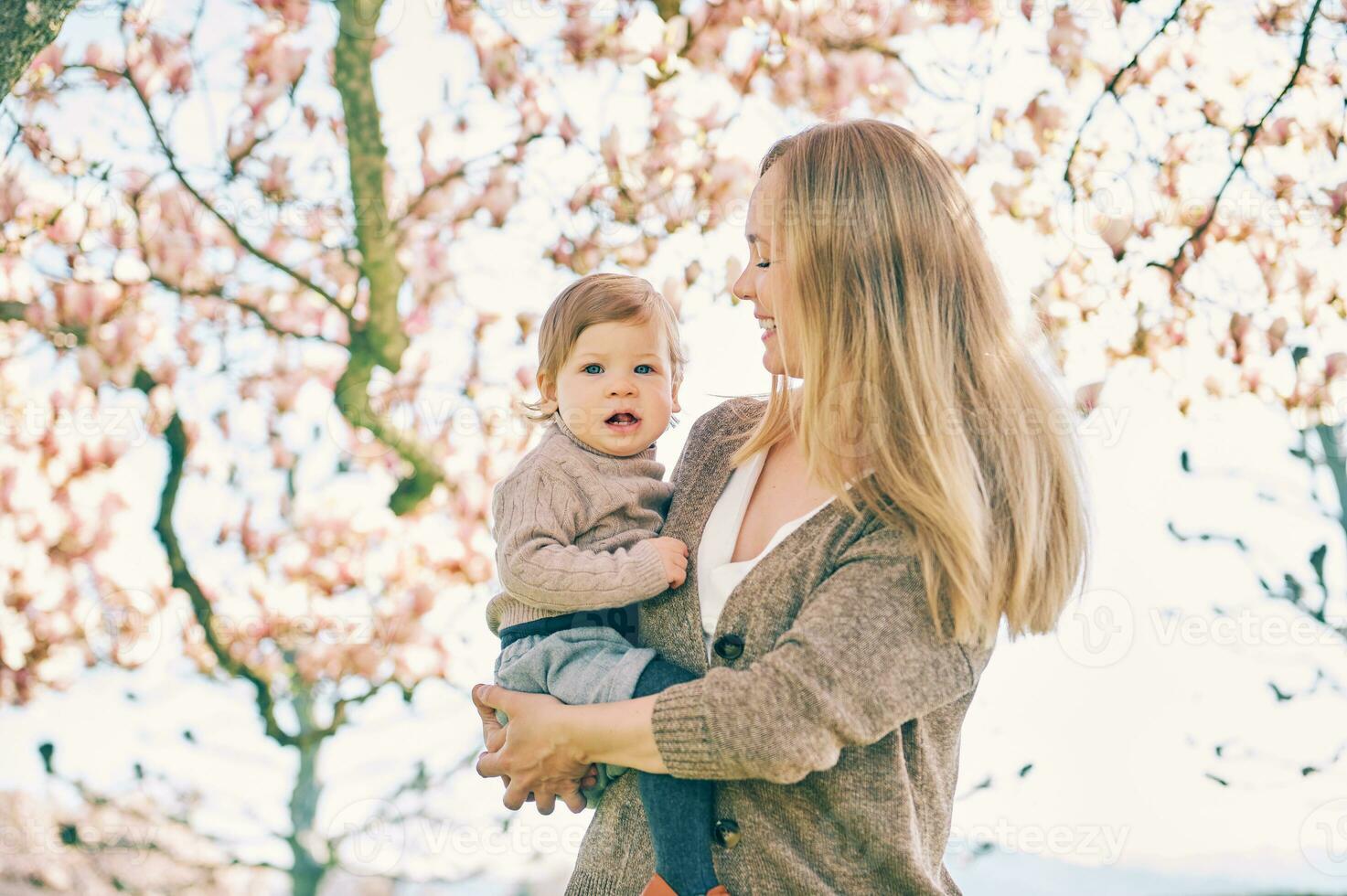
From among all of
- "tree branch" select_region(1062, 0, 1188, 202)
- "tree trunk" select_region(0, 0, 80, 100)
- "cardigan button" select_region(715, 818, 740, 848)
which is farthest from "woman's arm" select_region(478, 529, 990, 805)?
"tree branch" select_region(1062, 0, 1188, 202)

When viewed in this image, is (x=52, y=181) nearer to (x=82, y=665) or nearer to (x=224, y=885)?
(x=82, y=665)

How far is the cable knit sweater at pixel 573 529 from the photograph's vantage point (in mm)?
1444

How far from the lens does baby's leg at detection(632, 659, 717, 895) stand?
132cm

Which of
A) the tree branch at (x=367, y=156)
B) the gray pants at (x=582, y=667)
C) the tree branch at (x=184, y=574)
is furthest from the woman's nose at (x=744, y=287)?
the tree branch at (x=184, y=574)

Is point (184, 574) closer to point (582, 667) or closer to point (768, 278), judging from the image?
point (582, 667)

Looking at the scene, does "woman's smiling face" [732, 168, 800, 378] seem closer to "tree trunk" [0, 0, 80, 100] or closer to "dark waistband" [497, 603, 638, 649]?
"dark waistband" [497, 603, 638, 649]

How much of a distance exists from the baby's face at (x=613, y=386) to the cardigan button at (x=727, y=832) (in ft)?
1.71

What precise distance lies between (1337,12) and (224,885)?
3.92 metres

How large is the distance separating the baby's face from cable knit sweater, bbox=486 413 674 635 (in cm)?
3

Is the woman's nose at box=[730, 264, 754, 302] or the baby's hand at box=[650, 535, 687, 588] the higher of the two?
the woman's nose at box=[730, 264, 754, 302]

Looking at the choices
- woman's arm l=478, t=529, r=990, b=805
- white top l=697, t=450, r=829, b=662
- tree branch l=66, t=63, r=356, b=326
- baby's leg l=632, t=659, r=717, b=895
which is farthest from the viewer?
tree branch l=66, t=63, r=356, b=326

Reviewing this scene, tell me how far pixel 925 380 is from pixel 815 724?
0.41 meters

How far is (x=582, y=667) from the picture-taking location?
144 centimetres

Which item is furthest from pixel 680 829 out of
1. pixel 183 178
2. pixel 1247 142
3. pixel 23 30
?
pixel 183 178
